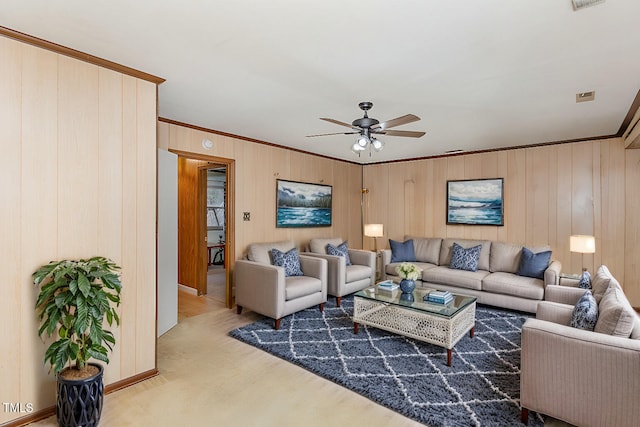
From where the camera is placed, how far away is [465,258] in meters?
5.07

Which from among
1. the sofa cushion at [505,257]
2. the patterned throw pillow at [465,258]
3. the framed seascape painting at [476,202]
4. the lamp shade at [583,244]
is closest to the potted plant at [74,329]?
the patterned throw pillow at [465,258]

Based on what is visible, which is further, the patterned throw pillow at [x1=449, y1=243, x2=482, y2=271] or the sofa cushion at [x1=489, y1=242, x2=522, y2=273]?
the patterned throw pillow at [x1=449, y1=243, x2=482, y2=271]

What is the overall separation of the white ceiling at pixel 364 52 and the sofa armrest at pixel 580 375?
6.11ft

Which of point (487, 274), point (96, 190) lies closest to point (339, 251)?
point (487, 274)

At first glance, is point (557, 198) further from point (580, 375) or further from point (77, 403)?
point (77, 403)

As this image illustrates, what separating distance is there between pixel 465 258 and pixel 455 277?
0.43 meters

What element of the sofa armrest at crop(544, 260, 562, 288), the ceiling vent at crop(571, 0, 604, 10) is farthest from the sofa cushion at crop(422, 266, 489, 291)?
the ceiling vent at crop(571, 0, 604, 10)

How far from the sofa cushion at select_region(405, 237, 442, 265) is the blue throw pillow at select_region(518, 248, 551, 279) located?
1.34m

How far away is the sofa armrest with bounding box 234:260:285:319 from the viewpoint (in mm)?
3754

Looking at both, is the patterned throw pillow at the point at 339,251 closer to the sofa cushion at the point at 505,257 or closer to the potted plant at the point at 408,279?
the potted plant at the point at 408,279

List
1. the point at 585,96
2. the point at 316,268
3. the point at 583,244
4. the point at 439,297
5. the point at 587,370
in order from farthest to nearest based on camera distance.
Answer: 1. the point at 316,268
2. the point at 583,244
3. the point at 439,297
4. the point at 585,96
5. the point at 587,370

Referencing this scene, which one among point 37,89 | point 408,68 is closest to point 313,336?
point 408,68

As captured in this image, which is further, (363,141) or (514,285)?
(514,285)

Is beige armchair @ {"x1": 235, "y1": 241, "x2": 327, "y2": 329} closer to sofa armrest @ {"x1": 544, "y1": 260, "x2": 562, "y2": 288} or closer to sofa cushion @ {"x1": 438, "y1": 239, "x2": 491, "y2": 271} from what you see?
sofa cushion @ {"x1": 438, "y1": 239, "x2": 491, "y2": 271}
